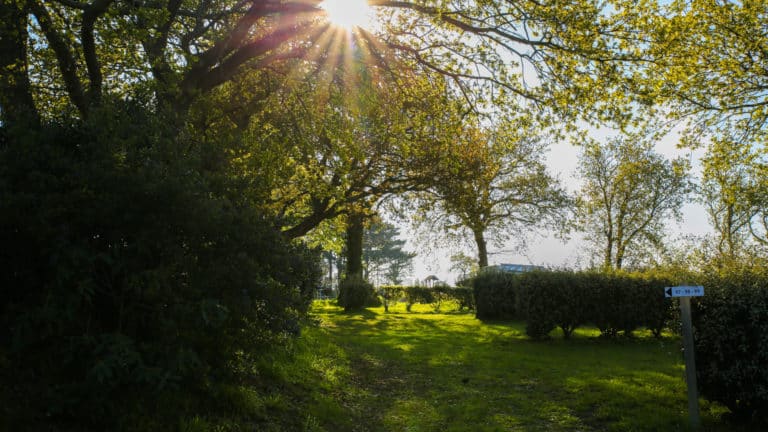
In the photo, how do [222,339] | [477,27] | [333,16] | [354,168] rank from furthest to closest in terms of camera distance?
[354,168], [333,16], [477,27], [222,339]

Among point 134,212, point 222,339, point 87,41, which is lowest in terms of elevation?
point 222,339

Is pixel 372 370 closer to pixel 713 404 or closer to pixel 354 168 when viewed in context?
pixel 713 404

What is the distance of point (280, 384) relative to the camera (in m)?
7.82

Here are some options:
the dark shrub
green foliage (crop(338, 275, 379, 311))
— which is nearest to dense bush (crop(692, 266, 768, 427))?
green foliage (crop(338, 275, 379, 311))

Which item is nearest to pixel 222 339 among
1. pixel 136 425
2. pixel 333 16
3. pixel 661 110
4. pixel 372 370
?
pixel 136 425

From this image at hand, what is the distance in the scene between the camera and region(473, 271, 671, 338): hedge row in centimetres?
1494

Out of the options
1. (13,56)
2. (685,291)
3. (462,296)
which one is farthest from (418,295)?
(685,291)

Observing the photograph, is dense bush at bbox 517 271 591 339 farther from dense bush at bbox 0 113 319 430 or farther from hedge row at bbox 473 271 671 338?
dense bush at bbox 0 113 319 430

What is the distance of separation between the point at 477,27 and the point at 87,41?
7.74m

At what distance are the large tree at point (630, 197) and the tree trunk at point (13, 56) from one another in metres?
34.4

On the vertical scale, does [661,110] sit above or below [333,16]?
below

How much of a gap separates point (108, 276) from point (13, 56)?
8814 mm

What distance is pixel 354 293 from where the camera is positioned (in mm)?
28000

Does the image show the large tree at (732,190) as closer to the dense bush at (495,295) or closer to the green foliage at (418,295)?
the dense bush at (495,295)
